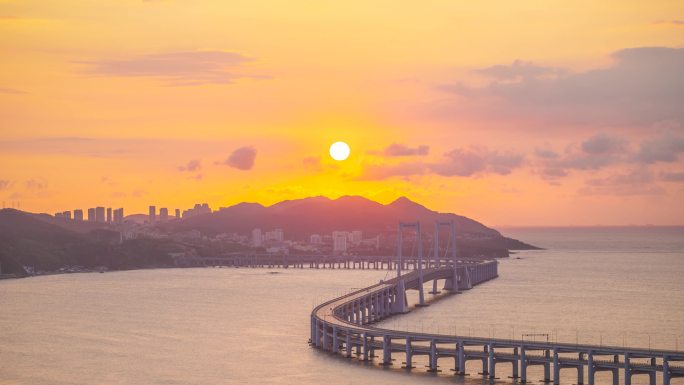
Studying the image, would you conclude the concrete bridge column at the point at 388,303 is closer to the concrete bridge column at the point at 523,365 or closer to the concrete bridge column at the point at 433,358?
the concrete bridge column at the point at 433,358

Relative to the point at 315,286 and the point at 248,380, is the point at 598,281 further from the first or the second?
the point at 248,380

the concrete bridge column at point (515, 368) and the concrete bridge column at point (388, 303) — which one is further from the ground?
the concrete bridge column at point (388, 303)

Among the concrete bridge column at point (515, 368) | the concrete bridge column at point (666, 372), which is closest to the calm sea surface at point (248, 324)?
the concrete bridge column at point (515, 368)

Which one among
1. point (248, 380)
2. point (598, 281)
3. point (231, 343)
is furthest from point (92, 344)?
point (598, 281)

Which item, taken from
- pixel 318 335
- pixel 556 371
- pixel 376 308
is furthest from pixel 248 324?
pixel 556 371

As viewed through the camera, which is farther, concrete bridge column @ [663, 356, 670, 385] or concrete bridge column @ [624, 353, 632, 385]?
concrete bridge column @ [624, 353, 632, 385]

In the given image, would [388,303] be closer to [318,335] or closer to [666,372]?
[318,335]

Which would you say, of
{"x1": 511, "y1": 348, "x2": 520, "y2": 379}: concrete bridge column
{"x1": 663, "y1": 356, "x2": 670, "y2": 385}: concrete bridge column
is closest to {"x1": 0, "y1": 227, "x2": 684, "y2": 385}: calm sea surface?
{"x1": 511, "y1": 348, "x2": 520, "y2": 379}: concrete bridge column

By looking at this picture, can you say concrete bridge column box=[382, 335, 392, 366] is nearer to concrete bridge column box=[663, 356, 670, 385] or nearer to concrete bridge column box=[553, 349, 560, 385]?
concrete bridge column box=[553, 349, 560, 385]

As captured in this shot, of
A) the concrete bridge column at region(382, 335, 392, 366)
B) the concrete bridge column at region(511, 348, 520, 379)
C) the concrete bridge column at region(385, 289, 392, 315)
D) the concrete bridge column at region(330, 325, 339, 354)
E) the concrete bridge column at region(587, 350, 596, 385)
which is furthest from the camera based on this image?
Result: the concrete bridge column at region(385, 289, 392, 315)
